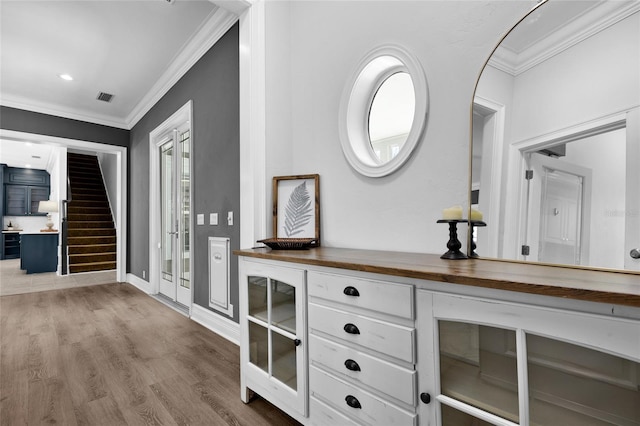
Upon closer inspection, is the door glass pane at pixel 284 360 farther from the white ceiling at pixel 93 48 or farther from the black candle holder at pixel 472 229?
the white ceiling at pixel 93 48

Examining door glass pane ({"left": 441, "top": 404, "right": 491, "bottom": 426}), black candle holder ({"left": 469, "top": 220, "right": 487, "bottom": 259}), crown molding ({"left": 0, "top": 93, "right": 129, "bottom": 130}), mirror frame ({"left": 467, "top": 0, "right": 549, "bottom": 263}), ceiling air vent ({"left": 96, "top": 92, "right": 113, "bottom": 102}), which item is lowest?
door glass pane ({"left": 441, "top": 404, "right": 491, "bottom": 426})

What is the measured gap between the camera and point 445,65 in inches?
57.7

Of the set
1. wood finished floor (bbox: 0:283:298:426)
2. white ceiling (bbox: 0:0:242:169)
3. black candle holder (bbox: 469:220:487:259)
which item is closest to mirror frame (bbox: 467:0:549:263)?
black candle holder (bbox: 469:220:487:259)

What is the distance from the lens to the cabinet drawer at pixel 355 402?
3.49 ft

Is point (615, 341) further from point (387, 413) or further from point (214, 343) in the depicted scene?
point (214, 343)

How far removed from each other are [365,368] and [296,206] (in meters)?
1.16

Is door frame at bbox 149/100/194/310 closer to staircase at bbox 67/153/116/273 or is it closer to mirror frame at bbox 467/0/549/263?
staircase at bbox 67/153/116/273

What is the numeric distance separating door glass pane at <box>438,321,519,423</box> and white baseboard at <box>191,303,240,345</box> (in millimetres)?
1996

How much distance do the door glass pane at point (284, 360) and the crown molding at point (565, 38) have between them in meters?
1.51

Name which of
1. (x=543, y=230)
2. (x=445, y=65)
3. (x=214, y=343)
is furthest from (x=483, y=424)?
(x=214, y=343)

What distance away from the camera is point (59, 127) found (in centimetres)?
471

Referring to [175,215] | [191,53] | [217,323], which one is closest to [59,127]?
[175,215]

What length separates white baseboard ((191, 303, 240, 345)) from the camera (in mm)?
2616

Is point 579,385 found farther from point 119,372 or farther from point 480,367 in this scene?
point 119,372
